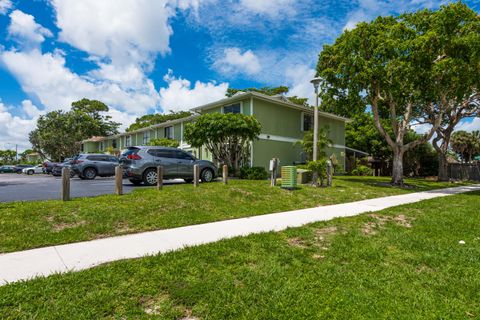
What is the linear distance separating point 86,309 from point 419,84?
51.6 ft

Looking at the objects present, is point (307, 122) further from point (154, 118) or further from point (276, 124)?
point (154, 118)

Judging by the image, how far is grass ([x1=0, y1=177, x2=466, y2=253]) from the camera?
15.8ft

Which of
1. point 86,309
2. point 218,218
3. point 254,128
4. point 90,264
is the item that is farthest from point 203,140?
point 86,309

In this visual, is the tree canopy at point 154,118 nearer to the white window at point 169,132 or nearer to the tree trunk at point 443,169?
the white window at point 169,132

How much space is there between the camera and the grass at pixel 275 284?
2.56 metres

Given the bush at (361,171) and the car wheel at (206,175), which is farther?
the bush at (361,171)

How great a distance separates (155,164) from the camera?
37.9 ft

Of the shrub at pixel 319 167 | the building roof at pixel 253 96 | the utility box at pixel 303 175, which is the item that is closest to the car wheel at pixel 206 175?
the utility box at pixel 303 175

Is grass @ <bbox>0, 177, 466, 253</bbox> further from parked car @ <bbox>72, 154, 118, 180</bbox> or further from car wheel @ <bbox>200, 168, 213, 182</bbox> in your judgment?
parked car @ <bbox>72, 154, 118, 180</bbox>

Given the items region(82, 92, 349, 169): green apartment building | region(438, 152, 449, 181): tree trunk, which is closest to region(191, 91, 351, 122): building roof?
region(82, 92, 349, 169): green apartment building

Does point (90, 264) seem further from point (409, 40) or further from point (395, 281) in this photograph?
point (409, 40)

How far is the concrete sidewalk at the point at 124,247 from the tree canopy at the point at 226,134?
9.89m

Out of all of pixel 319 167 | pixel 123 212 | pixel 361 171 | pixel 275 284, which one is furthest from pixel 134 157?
pixel 361 171

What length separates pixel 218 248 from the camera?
4.21 meters
